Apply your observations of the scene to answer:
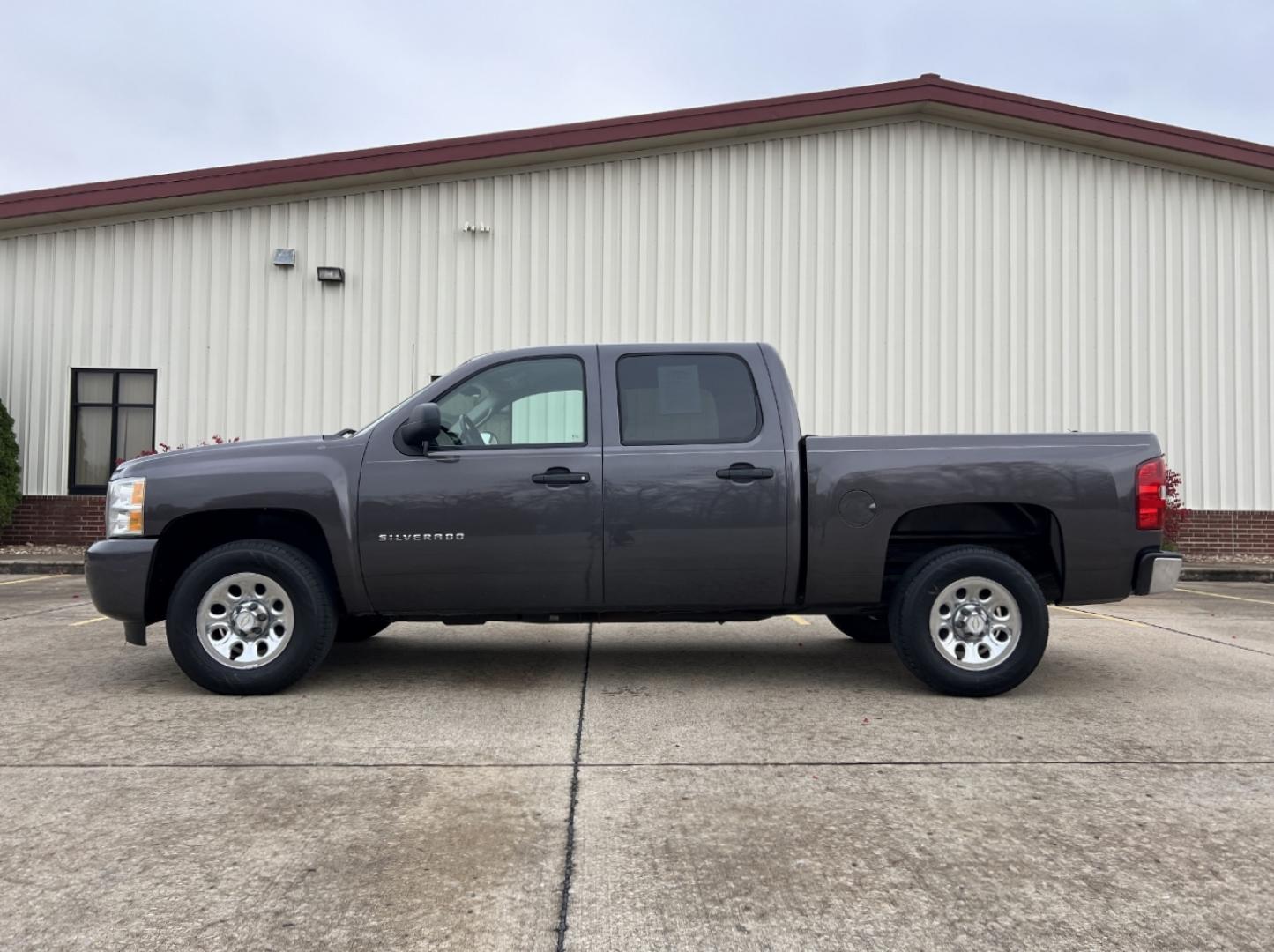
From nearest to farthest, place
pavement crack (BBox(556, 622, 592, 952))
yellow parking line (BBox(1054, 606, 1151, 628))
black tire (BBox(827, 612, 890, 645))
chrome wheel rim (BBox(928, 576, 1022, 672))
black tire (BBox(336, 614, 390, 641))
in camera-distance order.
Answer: pavement crack (BBox(556, 622, 592, 952))
chrome wheel rim (BBox(928, 576, 1022, 672))
black tire (BBox(336, 614, 390, 641))
black tire (BBox(827, 612, 890, 645))
yellow parking line (BBox(1054, 606, 1151, 628))

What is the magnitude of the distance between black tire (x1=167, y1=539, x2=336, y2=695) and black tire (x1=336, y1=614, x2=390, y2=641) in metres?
1.08

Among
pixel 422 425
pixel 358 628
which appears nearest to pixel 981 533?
pixel 422 425

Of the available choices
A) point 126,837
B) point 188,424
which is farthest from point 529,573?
point 188,424

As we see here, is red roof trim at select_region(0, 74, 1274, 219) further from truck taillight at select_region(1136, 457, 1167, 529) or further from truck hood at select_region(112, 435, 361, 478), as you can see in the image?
truck taillight at select_region(1136, 457, 1167, 529)

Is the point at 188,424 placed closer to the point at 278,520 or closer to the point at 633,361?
the point at 278,520

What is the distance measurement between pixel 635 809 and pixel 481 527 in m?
2.11

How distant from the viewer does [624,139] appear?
14.7m

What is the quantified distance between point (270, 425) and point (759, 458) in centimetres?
1166

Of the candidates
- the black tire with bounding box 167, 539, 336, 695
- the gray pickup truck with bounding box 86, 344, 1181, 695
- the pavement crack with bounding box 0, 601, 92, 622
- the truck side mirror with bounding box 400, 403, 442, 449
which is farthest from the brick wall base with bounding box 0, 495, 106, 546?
the truck side mirror with bounding box 400, 403, 442, 449

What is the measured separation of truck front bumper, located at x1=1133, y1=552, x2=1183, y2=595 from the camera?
507 centimetres

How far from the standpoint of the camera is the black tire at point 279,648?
5.05m

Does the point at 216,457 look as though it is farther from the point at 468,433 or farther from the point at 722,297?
the point at 722,297

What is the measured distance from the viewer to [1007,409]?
15.1m

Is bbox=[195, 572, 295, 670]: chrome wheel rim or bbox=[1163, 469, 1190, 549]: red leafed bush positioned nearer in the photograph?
bbox=[195, 572, 295, 670]: chrome wheel rim
